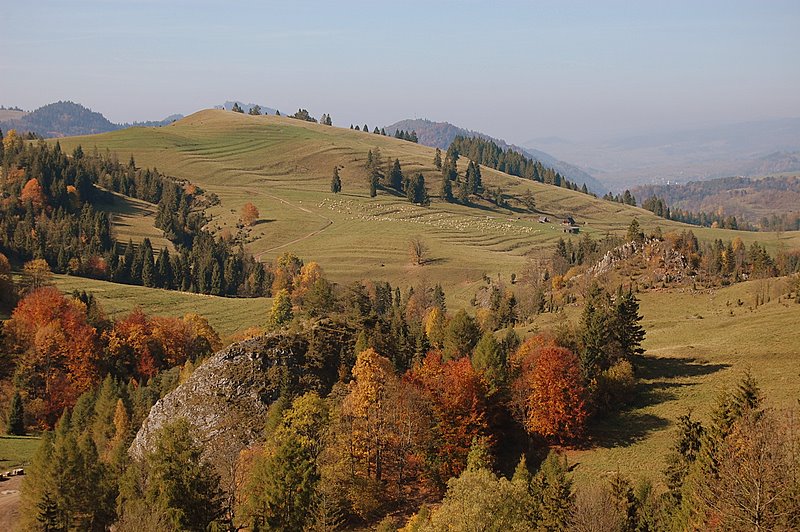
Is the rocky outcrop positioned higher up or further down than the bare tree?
further down

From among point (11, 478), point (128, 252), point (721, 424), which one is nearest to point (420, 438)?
point (721, 424)

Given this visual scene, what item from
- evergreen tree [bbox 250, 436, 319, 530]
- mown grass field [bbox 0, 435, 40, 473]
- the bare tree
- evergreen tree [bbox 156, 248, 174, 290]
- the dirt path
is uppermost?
the bare tree

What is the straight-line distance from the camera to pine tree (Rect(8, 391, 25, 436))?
79.7 meters

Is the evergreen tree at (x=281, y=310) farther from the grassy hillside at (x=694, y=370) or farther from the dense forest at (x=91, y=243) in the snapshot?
the grassy hillside at (x=694, y=370)

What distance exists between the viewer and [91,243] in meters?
158

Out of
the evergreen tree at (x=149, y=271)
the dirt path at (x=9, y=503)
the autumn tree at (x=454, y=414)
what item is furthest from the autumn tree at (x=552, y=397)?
the evergreen tree at (x=149, y=271)

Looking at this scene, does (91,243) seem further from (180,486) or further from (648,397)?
(648,397)

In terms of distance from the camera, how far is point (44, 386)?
3511 inches

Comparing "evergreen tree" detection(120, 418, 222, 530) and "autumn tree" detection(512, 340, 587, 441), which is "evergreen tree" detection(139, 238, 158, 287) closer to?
"autumn tree" detection(512, 340, 587, 441)

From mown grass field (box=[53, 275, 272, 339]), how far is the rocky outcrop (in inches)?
1919

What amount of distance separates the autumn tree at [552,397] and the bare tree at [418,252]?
109930 millimetres

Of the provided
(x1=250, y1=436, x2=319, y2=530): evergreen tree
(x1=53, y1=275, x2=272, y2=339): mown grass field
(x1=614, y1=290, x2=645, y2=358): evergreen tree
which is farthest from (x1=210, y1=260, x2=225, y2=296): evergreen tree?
(x1=250, y1=436, x2=319, y2=530): evergreen tree

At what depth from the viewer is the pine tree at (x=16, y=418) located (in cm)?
7969

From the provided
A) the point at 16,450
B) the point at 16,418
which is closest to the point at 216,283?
Result: the point at 16,418
